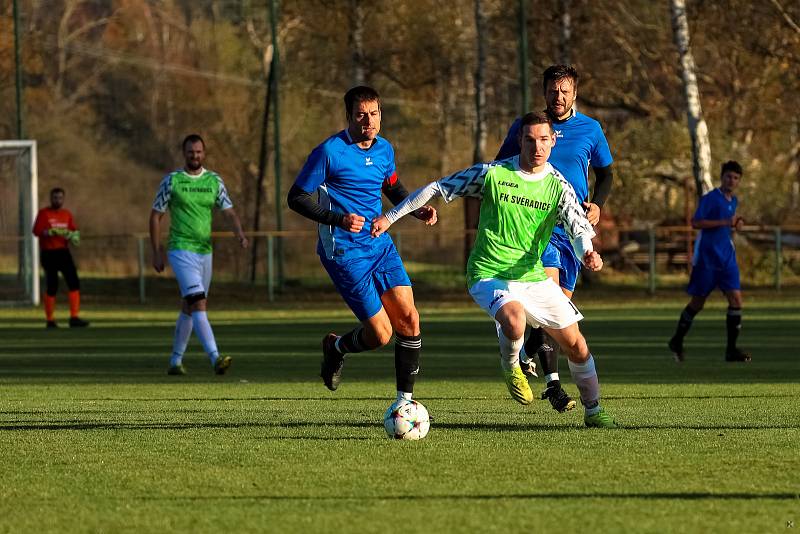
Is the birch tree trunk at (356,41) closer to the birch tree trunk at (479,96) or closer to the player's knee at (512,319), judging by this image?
the birch tree trunk at (479,96)

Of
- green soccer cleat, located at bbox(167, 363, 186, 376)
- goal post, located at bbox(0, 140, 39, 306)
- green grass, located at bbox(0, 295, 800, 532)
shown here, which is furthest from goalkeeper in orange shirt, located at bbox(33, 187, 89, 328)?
green soccer cleat, located at bbox(167, 363, 186, 376)

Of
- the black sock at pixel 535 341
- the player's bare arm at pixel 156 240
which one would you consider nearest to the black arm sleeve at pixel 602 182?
the black sock at pixel 535 341

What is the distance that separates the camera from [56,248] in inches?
1005

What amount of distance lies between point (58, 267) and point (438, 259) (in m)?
15.8

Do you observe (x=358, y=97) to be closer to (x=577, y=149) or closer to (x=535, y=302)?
(x=535, y=302)

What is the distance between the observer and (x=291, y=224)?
2258 inches

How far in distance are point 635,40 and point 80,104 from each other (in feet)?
114

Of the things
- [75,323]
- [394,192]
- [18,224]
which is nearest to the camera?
[394,192]

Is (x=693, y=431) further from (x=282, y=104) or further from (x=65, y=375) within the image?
(x=282, y=104)

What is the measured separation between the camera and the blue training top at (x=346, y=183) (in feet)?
31.9

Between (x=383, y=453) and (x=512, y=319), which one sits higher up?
(x=512, y=319)

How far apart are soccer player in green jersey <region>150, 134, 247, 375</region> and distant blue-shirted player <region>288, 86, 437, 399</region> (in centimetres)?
493

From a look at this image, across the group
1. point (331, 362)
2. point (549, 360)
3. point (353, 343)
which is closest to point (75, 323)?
point (331, 362)

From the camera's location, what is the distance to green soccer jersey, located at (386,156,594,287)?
920cm
